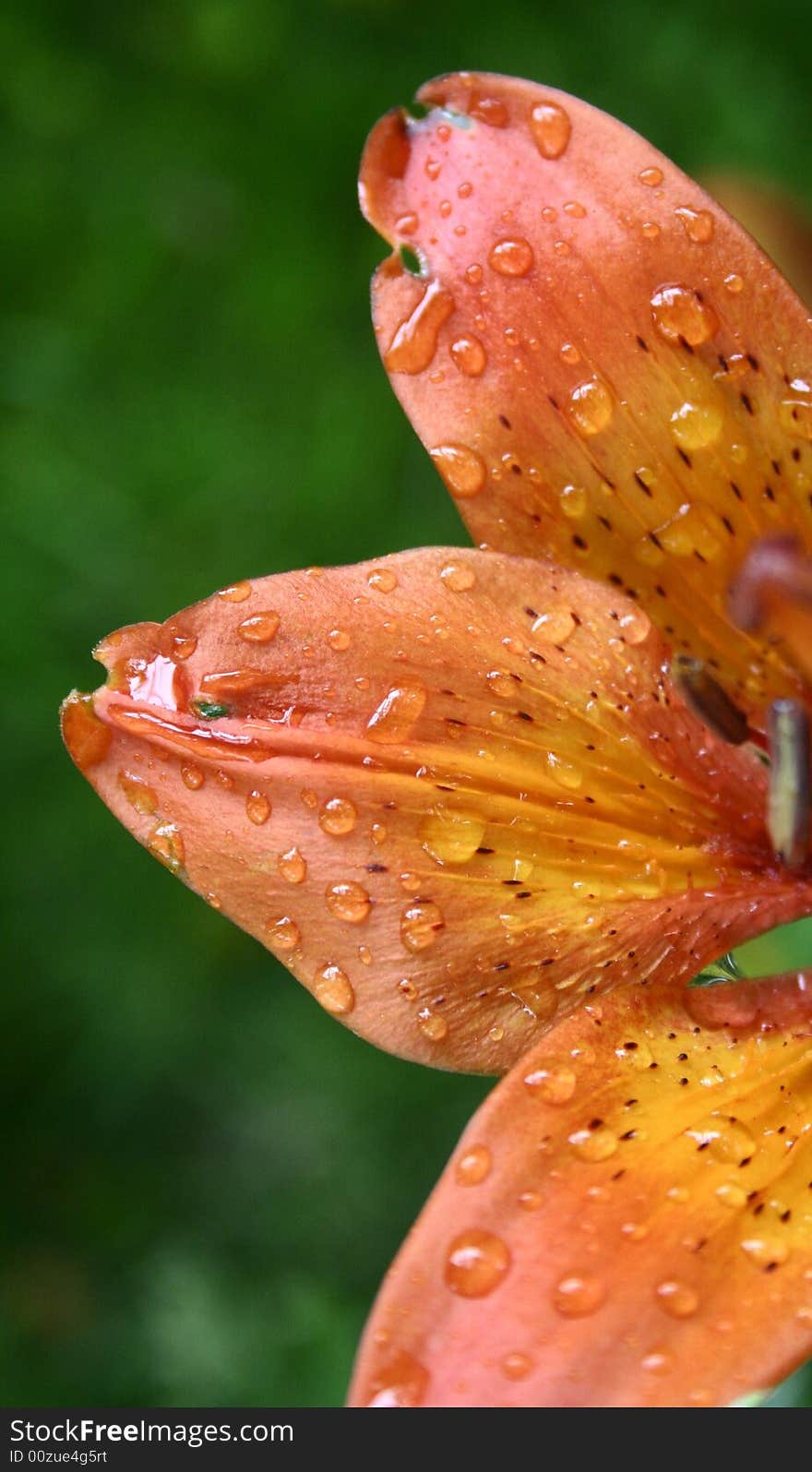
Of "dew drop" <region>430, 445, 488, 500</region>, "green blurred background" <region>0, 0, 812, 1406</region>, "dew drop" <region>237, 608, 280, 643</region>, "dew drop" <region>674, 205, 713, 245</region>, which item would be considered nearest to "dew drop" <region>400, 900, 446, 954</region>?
"dew drop" <region>237, 608, 280, 643</region>

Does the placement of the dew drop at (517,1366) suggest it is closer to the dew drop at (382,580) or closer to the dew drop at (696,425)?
the dew drop at (382,580)

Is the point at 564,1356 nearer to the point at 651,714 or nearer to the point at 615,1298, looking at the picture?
the point at 615,1298

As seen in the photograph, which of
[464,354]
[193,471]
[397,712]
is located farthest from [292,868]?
[193,471]

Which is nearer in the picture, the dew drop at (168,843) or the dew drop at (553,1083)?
the dew drop at (553,1083)

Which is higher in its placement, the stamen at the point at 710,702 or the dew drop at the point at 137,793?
the stamen at the point at 710,702

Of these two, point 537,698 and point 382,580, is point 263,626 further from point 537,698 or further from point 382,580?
point 537,698

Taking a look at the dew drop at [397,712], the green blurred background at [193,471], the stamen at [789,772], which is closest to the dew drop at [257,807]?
the dew drop at [397,712]
